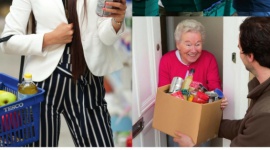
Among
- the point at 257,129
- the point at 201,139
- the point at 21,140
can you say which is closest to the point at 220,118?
the point at 201,139

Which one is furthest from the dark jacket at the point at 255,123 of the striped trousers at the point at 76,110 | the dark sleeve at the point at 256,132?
the striped trousers at the point at 76,110

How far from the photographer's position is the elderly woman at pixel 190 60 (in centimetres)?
161

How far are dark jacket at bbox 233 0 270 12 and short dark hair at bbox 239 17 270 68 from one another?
0.04 metres

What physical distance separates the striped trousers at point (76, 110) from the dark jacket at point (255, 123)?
1.72ft

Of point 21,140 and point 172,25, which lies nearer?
point 21,140

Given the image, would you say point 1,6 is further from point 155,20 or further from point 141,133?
point 141,133

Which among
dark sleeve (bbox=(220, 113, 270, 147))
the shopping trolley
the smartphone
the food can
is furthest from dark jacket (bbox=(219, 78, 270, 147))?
the shopping trolley

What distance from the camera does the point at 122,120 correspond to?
64.2 inches

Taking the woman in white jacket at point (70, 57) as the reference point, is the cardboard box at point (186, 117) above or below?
below

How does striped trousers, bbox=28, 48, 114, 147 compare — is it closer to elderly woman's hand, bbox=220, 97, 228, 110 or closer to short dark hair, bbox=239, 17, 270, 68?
elderly woman's hand, bbox=220, 97, 228, 110

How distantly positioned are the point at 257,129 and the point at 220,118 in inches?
9.7

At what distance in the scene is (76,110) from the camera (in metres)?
1.60

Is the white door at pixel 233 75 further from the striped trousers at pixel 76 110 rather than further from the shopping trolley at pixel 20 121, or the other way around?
the shopping trolley at pixel 20 121

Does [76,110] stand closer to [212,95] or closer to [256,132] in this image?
[212,95]
